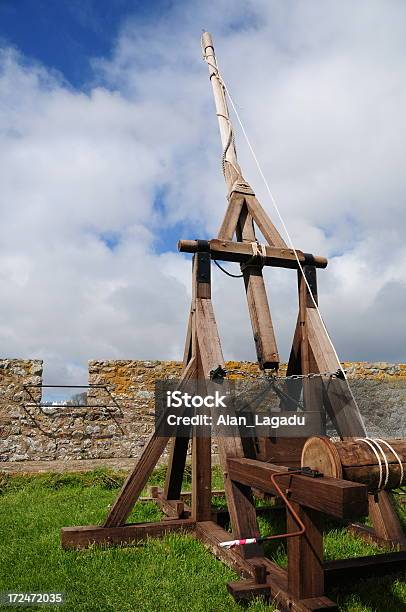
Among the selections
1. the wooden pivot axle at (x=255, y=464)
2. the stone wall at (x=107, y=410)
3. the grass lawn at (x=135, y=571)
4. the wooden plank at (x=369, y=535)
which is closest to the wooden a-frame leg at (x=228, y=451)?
the wooden pivot axle at (x=255, y=464)

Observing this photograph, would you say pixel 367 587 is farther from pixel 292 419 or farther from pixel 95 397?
pixel 95 397

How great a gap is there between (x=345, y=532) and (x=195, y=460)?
1488mm

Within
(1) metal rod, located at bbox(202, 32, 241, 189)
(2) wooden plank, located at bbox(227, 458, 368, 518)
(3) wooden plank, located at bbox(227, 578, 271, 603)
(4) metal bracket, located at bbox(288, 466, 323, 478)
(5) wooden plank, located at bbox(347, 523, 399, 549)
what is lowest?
(3) wooden plank, located at bbox(227, 578, 271, 603)

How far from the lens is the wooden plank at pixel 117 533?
13.5ft

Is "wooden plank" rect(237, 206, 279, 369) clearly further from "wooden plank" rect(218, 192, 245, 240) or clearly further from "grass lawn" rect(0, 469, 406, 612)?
"grass lawn" rect(0, 469, 406, 612)

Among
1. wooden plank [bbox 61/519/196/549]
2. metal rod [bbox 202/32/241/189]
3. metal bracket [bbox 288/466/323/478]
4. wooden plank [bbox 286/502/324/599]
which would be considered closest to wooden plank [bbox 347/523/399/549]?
wooden plank [bbox 61/519/196/549]

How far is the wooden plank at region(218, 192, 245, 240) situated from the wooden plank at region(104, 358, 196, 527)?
4.67ft

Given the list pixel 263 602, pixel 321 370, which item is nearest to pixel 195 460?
pixel 321 370

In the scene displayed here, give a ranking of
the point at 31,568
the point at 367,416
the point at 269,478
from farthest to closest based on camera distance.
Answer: the point at 367,416 → the point at 31,568 → the point at 269,478

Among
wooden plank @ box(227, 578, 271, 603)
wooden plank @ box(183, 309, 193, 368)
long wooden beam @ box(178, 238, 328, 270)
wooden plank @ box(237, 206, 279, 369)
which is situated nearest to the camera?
wooden plank @ box(227, 578, 271, 603)

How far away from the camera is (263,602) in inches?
119

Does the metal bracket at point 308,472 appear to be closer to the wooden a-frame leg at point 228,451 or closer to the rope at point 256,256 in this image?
the wooden a-frame leg at point 228,451

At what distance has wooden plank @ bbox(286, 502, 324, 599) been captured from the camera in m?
2.75

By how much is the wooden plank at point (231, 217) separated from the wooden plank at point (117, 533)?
9.00 feet
